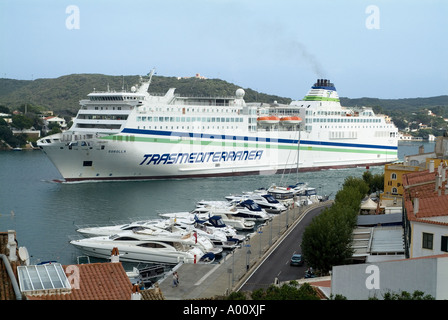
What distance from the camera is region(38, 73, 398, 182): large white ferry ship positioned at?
121 ft

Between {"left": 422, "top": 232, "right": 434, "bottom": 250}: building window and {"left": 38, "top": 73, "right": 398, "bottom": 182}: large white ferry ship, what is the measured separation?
2655 cm

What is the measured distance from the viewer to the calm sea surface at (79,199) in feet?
75.8

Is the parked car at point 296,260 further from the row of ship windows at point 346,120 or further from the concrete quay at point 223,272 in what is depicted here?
the row of ship windows at point 346,120

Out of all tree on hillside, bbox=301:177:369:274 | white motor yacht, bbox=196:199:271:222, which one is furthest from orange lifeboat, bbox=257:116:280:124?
tree on hillside, bbox=301:177:369:274

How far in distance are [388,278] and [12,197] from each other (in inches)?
1017

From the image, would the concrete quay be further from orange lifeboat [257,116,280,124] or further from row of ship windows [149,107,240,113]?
orange lifeboat [257,116,280,124]

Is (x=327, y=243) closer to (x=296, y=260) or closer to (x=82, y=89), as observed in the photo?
(x=296, y=260)

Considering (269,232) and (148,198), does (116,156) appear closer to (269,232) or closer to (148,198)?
(148,198)

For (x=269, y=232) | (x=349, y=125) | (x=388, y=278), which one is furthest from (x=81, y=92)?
(x=388, y=278)

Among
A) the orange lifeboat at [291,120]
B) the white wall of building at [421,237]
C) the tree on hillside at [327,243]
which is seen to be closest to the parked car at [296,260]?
the tree on hillside at [327,243]

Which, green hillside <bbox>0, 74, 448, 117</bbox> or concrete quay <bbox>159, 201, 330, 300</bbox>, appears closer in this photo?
concrete quay <bbox>159, 201, 330, 300</bbox>

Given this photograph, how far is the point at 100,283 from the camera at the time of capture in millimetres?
8297

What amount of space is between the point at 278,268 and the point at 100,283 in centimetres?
937
